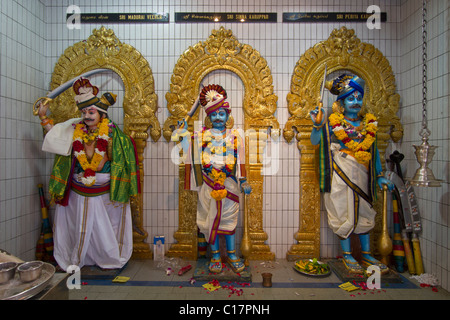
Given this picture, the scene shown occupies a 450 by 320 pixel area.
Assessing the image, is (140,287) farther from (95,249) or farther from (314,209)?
(314,209)

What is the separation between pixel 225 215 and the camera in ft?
11.6

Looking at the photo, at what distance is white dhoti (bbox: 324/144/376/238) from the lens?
11.4ft

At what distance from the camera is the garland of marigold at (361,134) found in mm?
3439

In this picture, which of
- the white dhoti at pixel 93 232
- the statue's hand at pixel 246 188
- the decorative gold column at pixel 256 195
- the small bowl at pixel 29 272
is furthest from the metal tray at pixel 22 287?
the decorative gold column at pixel 256 195

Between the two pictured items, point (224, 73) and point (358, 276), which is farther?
point (224, 73)

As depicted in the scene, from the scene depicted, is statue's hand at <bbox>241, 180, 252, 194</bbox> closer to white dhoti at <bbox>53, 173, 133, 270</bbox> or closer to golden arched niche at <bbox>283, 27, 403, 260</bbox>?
golden arched niche at <bbox>283, 27, 403, 260</bbox>

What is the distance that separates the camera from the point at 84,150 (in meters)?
3.53

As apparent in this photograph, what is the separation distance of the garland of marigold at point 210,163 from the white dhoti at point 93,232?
1245 millimetres

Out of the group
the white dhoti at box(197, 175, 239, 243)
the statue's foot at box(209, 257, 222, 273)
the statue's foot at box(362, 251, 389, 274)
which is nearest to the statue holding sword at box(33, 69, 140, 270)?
the white dhoti at box(197, 175, 239, 243)

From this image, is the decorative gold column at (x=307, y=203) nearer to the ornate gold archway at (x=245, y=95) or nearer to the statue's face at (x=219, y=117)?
the ornate gold archway at (x=245, y=95)

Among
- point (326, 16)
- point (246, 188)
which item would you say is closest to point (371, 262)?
point (246, 188)

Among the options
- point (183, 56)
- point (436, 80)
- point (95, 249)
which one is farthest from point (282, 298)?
point (183, 56)

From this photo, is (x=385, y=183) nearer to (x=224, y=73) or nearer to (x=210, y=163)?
(x=210, y=163)

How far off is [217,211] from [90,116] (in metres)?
1.99
